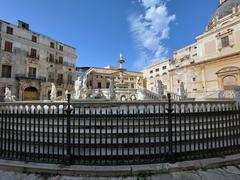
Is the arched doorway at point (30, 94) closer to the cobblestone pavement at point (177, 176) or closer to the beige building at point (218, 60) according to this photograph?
the beige building at point (218, 60)

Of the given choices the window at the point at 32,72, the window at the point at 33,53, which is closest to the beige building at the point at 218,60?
the window at the point at 32,72

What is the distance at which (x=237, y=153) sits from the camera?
483 centimetres

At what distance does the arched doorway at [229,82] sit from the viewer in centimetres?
2251

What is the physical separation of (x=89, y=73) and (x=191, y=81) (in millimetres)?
30878

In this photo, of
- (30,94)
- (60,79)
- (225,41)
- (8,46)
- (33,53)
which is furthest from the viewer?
(60,79)

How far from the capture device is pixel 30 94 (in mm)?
30359

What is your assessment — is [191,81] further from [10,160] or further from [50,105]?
[10,160]

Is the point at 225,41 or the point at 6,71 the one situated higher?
the point at 225,41

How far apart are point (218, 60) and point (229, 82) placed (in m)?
3.67

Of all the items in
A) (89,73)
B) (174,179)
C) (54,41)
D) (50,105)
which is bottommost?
(174,179)

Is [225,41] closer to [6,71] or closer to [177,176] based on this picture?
[177,176]

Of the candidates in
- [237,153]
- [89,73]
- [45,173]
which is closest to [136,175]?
[45,173]

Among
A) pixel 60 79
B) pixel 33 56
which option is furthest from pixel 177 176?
pixel 60 79

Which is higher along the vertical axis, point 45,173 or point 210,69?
point 210,69
